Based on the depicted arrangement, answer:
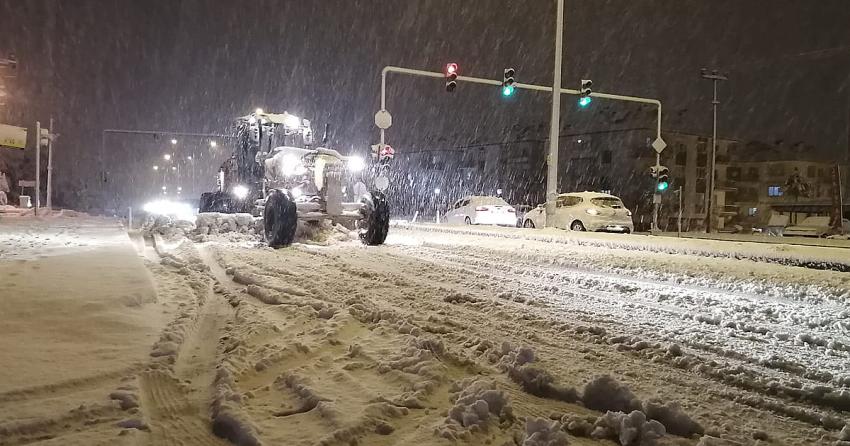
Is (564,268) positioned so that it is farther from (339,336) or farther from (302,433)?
(302,433)

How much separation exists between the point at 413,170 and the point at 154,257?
75.5 metres

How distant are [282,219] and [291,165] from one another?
291 cm

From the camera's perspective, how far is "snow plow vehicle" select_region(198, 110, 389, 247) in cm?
1446

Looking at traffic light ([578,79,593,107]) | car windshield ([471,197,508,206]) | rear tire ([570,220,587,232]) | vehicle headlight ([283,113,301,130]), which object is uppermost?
traffic light ([578,79,593,107])

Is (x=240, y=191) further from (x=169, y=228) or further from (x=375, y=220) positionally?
(x=375, y=220)

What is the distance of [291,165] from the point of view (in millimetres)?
16391

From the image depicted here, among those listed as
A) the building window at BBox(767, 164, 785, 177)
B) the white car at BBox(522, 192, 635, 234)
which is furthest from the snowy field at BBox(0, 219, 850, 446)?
the building window at BBox(767, 164, 785, 177)

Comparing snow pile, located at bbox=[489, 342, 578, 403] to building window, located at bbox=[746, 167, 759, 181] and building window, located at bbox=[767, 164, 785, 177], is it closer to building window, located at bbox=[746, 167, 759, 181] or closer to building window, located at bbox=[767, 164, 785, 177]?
building window, located at bbox=[767, 164, 785, 177]

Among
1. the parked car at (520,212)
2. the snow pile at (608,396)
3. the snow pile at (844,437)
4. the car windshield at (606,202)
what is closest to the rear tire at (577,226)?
the car windshield at (606,202)

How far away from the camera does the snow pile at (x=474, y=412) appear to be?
3.58 m

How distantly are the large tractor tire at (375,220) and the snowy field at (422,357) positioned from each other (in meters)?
5.19

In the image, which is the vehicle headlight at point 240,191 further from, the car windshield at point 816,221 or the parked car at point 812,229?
the car windshield at point 816,221

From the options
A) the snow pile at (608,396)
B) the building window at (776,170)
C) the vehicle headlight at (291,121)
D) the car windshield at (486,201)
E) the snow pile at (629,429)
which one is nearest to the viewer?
the snow pile at (629,429)

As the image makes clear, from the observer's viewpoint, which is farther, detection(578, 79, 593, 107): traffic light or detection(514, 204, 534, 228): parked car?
detection(514, 204, 534, 228): parked car
